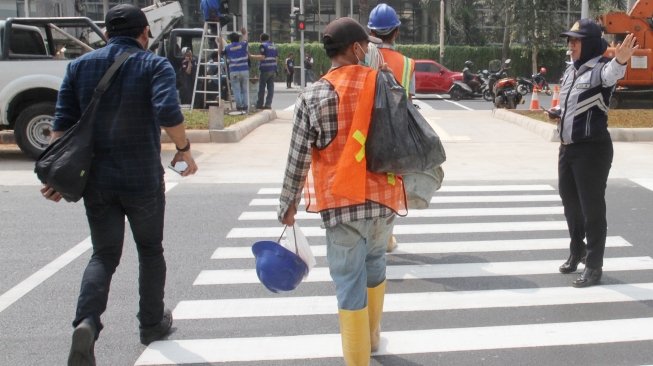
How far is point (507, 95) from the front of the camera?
20.4 meters

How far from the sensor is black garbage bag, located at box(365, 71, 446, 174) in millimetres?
3658

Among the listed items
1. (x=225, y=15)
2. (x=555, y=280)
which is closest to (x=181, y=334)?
(x=555, y=280)

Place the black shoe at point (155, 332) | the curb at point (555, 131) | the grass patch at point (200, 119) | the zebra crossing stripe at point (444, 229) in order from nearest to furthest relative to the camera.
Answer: the black shoe at point (155, 332), the zebra crossing stripe at point (444, 229), the curb at point (555, 131), the grass patch at point (200, 119)

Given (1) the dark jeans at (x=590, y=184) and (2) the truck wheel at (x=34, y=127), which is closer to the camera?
(1) the dark jeans at (x=590, y=184)

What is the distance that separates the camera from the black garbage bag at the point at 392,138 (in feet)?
12.0

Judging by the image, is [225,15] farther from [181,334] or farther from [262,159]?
[181,334]

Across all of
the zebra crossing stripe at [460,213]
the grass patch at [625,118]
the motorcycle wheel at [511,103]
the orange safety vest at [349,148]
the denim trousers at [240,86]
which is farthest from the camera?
the motorcycle wheel at [511,103]

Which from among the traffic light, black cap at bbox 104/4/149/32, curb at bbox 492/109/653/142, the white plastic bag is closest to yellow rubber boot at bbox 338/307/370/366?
the white plastic bag

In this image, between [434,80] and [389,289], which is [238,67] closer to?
[389,289]

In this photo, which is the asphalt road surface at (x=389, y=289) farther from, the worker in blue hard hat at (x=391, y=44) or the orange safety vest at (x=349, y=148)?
the worker in blue hard hat at (x=391, y=44)

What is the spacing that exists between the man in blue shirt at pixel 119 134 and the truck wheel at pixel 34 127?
7695 mm

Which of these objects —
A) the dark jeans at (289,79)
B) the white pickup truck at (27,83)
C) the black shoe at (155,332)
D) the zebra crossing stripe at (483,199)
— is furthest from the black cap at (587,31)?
the dark jeans at (289,79)

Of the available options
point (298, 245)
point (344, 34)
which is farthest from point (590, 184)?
point (344, 34)

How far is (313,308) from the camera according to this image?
5254mm
